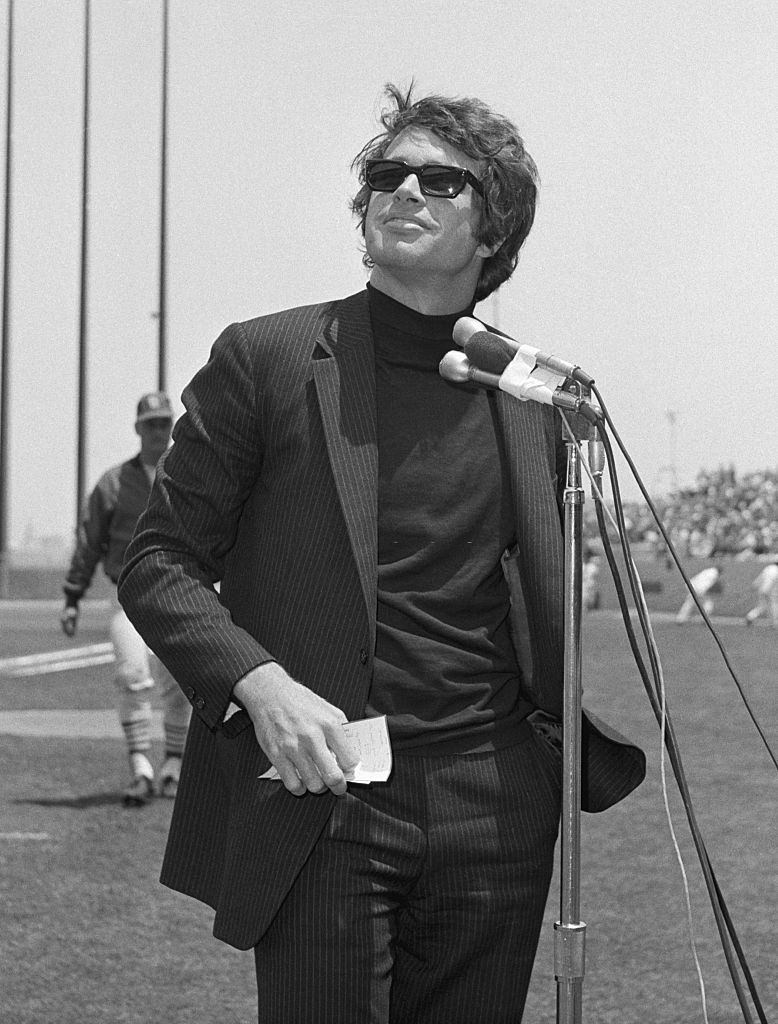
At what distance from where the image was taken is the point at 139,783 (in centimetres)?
812

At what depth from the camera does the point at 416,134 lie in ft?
9.82

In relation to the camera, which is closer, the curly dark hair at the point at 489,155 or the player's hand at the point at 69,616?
the curly dark hair at the point at 489,155

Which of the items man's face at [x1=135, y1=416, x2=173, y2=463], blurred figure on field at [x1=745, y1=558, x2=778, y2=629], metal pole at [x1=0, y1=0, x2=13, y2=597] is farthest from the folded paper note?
metal pole at [x1=0, y1=0, x2=13, y2=597]

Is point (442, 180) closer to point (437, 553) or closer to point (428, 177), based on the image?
point (428, 177)

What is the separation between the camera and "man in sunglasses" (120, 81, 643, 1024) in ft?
8.63

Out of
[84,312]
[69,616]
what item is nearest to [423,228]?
[69,616]

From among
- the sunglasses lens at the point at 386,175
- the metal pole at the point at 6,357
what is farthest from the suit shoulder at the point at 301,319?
the metal pole at the point at 6,357

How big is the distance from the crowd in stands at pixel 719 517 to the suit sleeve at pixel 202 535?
32171 mm

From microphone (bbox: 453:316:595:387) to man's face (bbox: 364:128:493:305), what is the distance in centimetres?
27

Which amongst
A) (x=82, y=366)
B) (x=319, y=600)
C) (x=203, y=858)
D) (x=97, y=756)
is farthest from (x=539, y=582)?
(x=82, y=366)

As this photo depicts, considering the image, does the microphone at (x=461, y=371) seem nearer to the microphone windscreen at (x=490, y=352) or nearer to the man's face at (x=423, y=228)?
the microphone windscreen at (x=490, y=352)

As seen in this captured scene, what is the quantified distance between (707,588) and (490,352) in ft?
91.2

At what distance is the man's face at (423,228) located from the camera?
2.90m

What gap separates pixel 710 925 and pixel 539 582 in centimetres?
358
